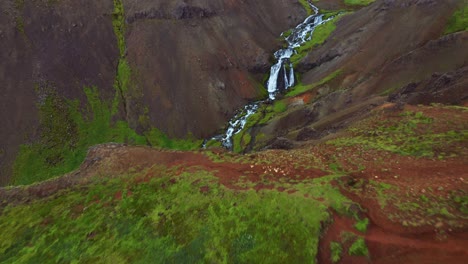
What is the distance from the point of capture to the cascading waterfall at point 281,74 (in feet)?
194

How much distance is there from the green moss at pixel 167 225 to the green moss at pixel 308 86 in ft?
152

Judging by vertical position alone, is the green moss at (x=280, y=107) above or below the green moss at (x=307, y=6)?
below

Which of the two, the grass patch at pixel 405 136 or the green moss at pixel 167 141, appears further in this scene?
the green moss at pixel 167 141

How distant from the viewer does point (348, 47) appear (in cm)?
6619

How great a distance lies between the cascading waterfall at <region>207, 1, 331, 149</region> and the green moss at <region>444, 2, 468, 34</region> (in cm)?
2848

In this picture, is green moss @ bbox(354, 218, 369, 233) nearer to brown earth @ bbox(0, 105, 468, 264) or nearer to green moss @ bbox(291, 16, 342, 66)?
brown earth @ bbox(0, 105, 468, 264)

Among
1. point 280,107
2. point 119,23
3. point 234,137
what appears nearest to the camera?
point 234,137

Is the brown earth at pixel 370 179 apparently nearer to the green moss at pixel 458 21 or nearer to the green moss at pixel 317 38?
the green moss at pixel 458 21

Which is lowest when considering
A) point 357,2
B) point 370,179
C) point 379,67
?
point 370,179

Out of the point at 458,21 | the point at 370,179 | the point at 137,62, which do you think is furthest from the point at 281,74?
the point at 370,179

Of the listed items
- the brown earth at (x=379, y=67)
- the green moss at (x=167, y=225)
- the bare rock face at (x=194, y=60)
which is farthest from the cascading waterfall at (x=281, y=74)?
the green moss at (x=167, y=225)

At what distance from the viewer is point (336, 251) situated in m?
13.7

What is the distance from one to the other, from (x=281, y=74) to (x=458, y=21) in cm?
3198

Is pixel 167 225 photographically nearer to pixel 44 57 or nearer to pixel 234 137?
pixel 234 137
